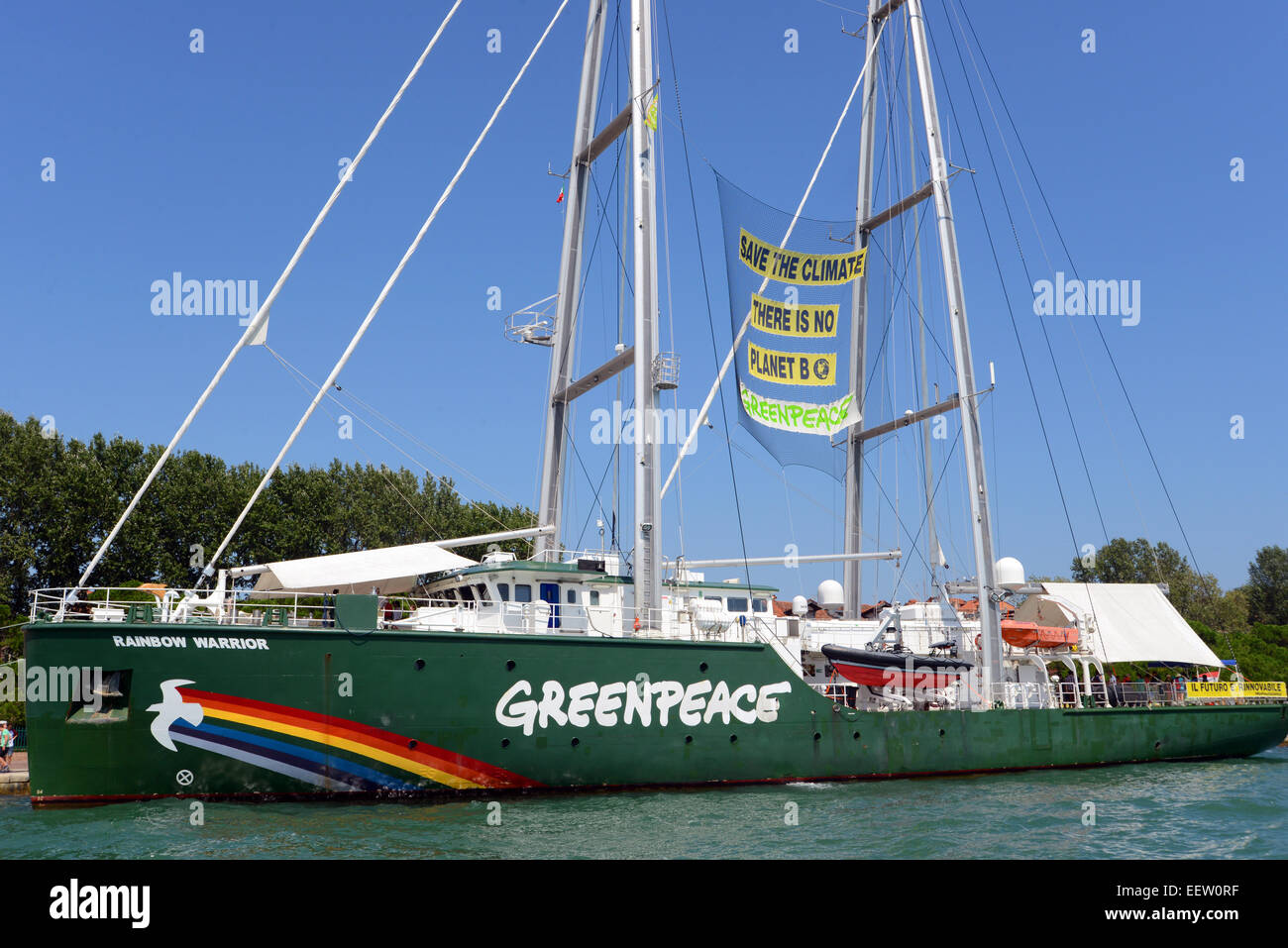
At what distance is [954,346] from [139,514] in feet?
115

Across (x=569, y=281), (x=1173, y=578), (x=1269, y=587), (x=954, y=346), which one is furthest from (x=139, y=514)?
(x=1269, y=587)

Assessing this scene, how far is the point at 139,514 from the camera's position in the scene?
42344 millimetres

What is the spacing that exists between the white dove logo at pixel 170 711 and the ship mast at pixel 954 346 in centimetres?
1742

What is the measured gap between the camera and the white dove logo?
15703 millimetres

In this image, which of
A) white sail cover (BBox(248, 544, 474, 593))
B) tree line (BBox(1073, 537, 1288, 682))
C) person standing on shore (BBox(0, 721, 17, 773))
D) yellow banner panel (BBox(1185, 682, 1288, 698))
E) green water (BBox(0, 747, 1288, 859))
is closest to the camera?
green water (BBox(0, 747, 1288, 859))

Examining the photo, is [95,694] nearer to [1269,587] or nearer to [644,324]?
[644,324]

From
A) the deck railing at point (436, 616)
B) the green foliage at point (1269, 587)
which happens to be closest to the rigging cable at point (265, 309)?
the deck railing at point (436, 616)

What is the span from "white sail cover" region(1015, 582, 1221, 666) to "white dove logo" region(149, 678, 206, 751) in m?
21.9

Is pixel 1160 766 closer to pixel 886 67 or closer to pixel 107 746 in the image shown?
pixel 886 67

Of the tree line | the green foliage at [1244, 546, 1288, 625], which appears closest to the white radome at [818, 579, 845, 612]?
the tree line

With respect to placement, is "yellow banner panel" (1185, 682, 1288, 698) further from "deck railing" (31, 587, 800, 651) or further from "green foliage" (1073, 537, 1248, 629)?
"green foliage" (1073, 537, 1248, 629)

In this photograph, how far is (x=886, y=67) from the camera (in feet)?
100

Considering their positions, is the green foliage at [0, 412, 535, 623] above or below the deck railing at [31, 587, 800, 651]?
above
